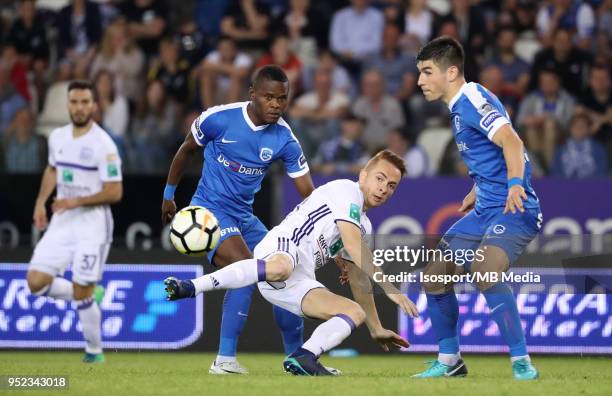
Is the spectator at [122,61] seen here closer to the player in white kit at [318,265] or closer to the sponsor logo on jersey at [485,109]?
the player in white kit at [318,265]

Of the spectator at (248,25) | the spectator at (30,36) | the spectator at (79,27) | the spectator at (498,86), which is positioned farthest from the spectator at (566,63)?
the spectator at (30,36)

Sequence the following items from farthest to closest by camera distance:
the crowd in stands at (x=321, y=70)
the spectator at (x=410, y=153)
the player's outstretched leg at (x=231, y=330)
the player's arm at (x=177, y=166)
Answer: the crowd in stands at (x=321, y=70)
the spectator at (x=410, y=153)
the player's arm at (x=177, y=166)
the player's outstretched leg at (x=231, y=330)

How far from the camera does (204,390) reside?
6934 millimetres

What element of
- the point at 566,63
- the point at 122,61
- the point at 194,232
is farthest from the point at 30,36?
the point at 194,232

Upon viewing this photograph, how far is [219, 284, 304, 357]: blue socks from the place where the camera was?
8656 millimetres

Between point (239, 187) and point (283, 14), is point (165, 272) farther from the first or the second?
point (283, 14)

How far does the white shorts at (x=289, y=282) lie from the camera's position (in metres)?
7.87

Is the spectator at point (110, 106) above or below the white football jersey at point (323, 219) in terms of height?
above

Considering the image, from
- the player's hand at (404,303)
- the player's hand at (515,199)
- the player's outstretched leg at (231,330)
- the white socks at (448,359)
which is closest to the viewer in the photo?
the player's hand at (515,199)

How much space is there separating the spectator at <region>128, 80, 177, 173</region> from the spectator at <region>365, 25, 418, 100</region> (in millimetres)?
2538

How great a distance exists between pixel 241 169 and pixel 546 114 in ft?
20.5

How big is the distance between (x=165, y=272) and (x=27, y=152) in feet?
→ 10.8

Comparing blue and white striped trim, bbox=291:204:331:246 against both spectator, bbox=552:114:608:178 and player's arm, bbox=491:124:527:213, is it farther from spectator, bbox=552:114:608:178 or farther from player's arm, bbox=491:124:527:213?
spectator, bbox=552:114:608:178

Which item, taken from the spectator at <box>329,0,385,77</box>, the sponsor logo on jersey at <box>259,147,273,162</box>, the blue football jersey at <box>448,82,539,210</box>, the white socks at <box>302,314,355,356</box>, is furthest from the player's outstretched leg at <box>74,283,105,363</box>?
the spectator at <box>329,0,385,77</box>
